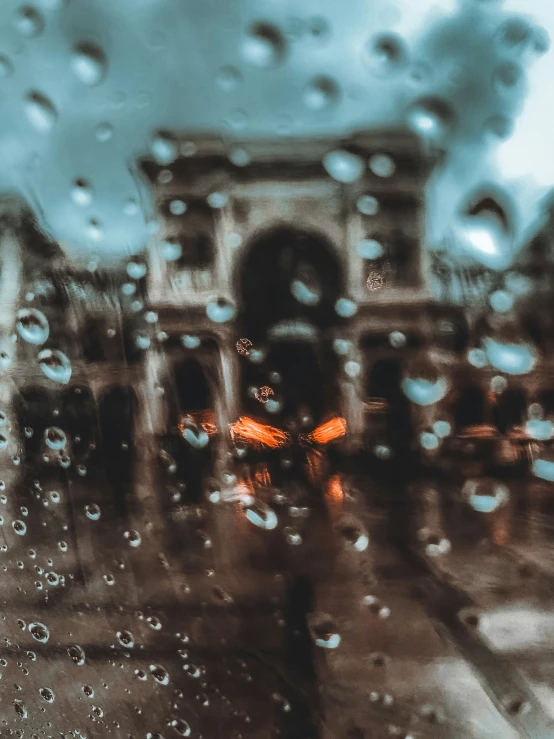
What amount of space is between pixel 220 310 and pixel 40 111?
0.21m

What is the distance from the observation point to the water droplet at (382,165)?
0.37m

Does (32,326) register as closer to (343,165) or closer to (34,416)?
(34,416)

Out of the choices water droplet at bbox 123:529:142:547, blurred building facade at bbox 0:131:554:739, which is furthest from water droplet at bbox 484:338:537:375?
water droplet at bbox 123:529:142:547

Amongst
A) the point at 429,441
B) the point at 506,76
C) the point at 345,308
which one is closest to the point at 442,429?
the point at 429,441

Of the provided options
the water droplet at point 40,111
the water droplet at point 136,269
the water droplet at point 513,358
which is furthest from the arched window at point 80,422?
the water droplet at point 513,358

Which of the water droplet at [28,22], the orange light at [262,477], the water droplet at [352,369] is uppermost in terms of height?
the water droplet at [28,22]

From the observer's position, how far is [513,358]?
37 centimetres

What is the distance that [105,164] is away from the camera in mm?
413

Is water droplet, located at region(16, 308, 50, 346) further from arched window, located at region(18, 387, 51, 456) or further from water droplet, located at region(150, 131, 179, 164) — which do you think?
water droplet, located at region(150, 131, 179, 164)

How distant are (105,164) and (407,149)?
0.22 m

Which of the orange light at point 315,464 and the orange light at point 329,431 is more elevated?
the orange light at point 329,431

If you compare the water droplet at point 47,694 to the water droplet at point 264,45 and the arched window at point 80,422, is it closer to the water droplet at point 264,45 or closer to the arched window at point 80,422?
the arched window at point 80,422

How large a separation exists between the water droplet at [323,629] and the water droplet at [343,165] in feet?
1.14

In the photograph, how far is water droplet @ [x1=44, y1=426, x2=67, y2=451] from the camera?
0.46 m
